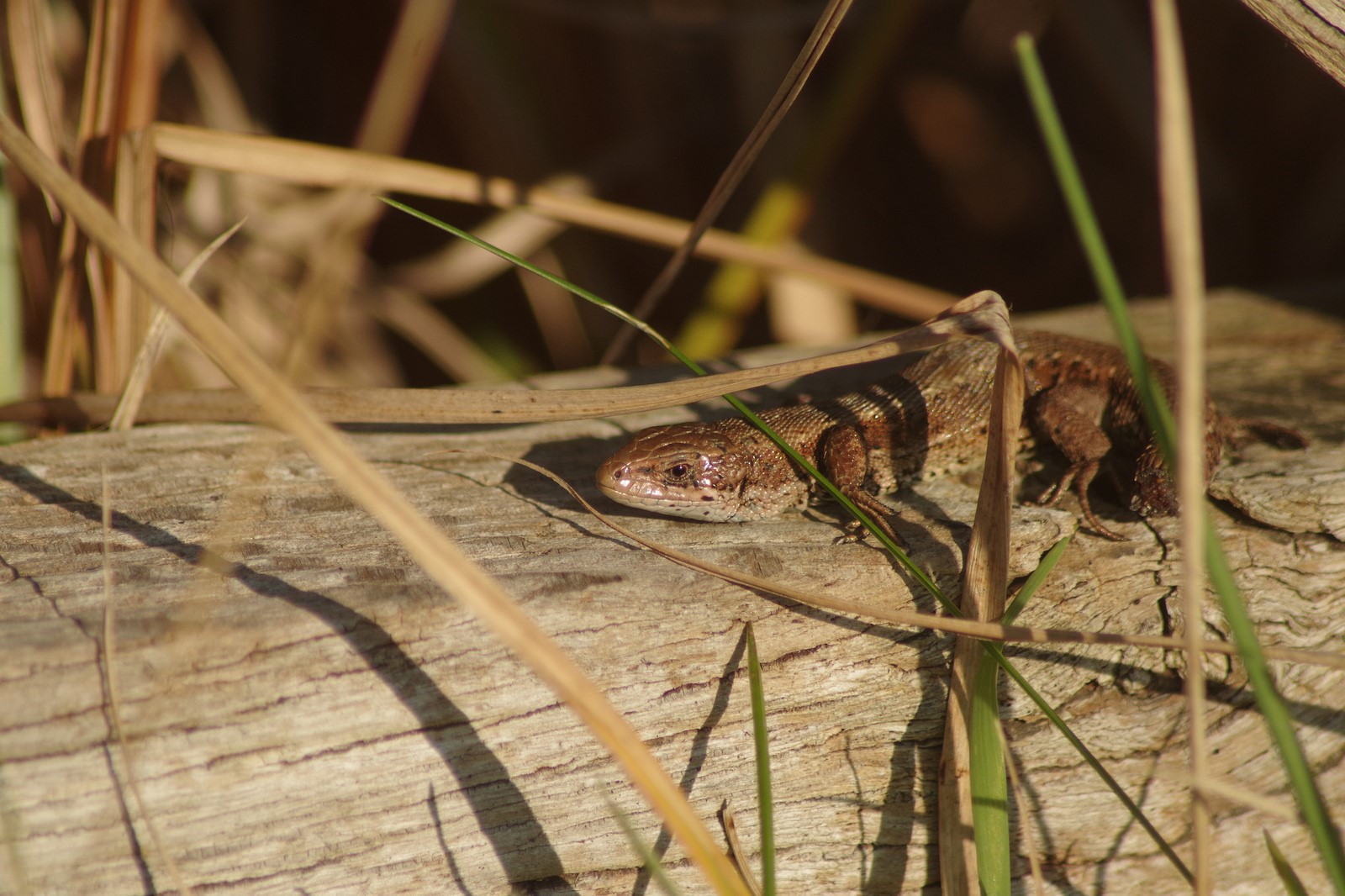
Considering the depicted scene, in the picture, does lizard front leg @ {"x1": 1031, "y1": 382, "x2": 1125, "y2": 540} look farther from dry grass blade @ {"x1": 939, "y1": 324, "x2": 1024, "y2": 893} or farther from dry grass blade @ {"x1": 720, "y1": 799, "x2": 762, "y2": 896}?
dry grass blade @ {"x1": 720, "y1": 799, "x2": 762, "y2": 896}

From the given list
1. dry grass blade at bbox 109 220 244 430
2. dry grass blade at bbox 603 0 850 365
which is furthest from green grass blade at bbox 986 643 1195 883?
dry grass blade at bbox 109 220 244 430

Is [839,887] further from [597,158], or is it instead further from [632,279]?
[632,279]

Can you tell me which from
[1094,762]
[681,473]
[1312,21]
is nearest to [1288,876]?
[1094,762]

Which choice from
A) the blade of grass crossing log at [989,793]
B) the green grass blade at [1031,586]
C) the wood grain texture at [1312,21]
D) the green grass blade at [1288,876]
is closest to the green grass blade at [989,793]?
the blade of grass crossing log at [989,793]

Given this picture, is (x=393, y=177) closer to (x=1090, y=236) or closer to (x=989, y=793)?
(x=1090, y=236)

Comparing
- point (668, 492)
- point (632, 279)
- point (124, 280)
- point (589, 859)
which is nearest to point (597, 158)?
point (632, 279)

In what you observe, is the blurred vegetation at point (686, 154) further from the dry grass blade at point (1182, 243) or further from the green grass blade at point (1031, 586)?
the dry grass blade at point (1182, 243)
